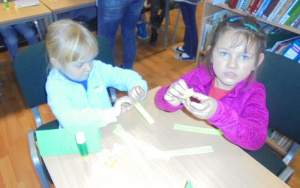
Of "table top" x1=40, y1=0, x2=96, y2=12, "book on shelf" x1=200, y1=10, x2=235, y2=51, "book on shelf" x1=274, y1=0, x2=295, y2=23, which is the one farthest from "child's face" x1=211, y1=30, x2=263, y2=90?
"table top" x1=40, y1=0, x2=96, y2=12

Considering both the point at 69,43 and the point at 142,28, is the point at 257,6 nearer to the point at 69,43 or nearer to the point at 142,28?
the point at 69,43

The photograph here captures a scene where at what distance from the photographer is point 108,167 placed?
2.75 ft

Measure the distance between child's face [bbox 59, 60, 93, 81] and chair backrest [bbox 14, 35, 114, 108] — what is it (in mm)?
167

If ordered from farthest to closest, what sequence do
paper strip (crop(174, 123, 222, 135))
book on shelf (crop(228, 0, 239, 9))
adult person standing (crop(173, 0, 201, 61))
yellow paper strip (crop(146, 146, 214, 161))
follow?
adult person standing (crop(173, 0, 201, 61))
book on shelf (crop(228, 0, 239, 9))
paper strip (crop(174, 123, 222, 135))
yellow paper strip (crop(146, 146, 214, 161))

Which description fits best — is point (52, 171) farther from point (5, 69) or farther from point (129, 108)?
point (5, 69)

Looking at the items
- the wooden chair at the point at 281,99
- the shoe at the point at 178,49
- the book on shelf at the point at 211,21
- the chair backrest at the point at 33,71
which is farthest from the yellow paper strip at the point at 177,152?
the shoe at the point at 178,49

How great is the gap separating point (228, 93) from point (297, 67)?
318 mm

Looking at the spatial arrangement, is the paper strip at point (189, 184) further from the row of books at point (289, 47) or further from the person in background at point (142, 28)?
the person in background at point (142, 28)

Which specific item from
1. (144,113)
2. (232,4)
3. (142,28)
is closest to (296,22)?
(232,4)

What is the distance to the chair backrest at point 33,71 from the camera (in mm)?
1107

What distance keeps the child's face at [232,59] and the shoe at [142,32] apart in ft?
7.98

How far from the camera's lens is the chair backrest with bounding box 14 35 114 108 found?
111cm

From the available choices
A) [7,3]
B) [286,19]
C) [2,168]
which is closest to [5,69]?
[7,3]

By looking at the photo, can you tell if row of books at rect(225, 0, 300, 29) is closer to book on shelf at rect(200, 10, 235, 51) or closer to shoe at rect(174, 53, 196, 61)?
book on shelf at rect(200, 10, 235, 51)
